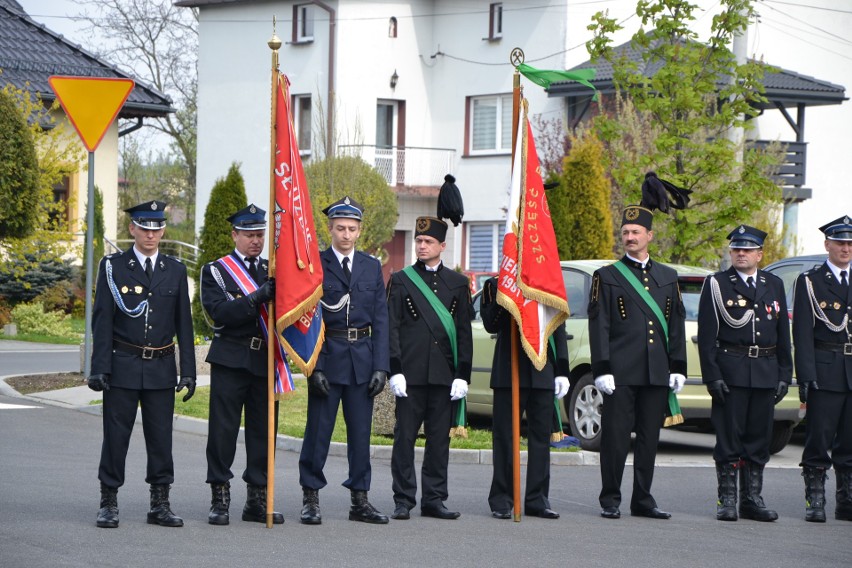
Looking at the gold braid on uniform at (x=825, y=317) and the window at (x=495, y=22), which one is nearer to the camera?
the gold braid on uniform at (x=825, y=317)

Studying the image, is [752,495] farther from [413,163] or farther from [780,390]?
[413,163]

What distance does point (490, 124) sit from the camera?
129 ft

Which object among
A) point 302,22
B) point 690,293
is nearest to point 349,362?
point 690,293

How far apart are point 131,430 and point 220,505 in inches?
29.6

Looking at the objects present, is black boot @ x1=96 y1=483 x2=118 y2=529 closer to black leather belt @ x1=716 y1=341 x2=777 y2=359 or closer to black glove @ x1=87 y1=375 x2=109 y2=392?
black glove @ x1=87 y1=375 x2=109 y2=392

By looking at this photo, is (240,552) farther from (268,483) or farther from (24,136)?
(24,136)

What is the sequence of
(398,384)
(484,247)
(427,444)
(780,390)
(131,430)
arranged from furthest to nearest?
(484,247) → (780,390) → (427,444) → (398,384) → (131,430)

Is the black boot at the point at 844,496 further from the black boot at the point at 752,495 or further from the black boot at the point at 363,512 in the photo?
the black boot at the point at 363,512

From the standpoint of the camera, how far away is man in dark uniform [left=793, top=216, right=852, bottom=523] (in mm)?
10469

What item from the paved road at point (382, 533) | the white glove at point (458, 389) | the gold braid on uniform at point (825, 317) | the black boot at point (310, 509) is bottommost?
the paved road at point (382, 533)

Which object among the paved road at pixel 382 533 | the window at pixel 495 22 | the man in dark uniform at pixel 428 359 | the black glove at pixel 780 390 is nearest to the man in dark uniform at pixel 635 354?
the paved road at pixel 382 533

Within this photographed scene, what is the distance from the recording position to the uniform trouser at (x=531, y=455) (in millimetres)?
10094

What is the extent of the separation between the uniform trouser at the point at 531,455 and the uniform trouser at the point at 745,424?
1.25 m

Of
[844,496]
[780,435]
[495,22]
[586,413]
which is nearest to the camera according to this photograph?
[844,496]
